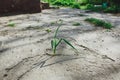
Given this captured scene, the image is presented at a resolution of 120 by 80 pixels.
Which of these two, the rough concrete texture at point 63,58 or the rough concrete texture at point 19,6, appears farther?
the rough concrete texture at point 19,6

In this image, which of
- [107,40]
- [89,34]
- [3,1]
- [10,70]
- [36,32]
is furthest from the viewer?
[3,1]

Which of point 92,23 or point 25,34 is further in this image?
point 92,23

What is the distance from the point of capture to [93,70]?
1.58 meters

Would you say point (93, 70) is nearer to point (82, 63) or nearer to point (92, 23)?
point (82, 63)

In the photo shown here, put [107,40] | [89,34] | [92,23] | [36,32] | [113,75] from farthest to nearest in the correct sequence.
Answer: [92,23], [36,32], [89,34], [107,40], [113,75]

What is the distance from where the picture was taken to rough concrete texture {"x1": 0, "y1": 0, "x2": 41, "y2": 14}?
4.98 m

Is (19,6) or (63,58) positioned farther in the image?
(19,6)

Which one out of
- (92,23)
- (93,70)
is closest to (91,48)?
(93,70)

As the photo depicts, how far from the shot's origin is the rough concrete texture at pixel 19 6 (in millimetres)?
4982

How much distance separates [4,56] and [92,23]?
1.93 m

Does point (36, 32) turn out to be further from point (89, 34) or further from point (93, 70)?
point (93, 70)

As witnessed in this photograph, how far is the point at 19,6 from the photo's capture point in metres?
5.18

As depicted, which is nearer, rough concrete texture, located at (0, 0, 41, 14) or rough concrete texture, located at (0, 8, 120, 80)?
rough concrete texture, located at (0, 8, 120, 80)

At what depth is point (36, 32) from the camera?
2895 millimetres
